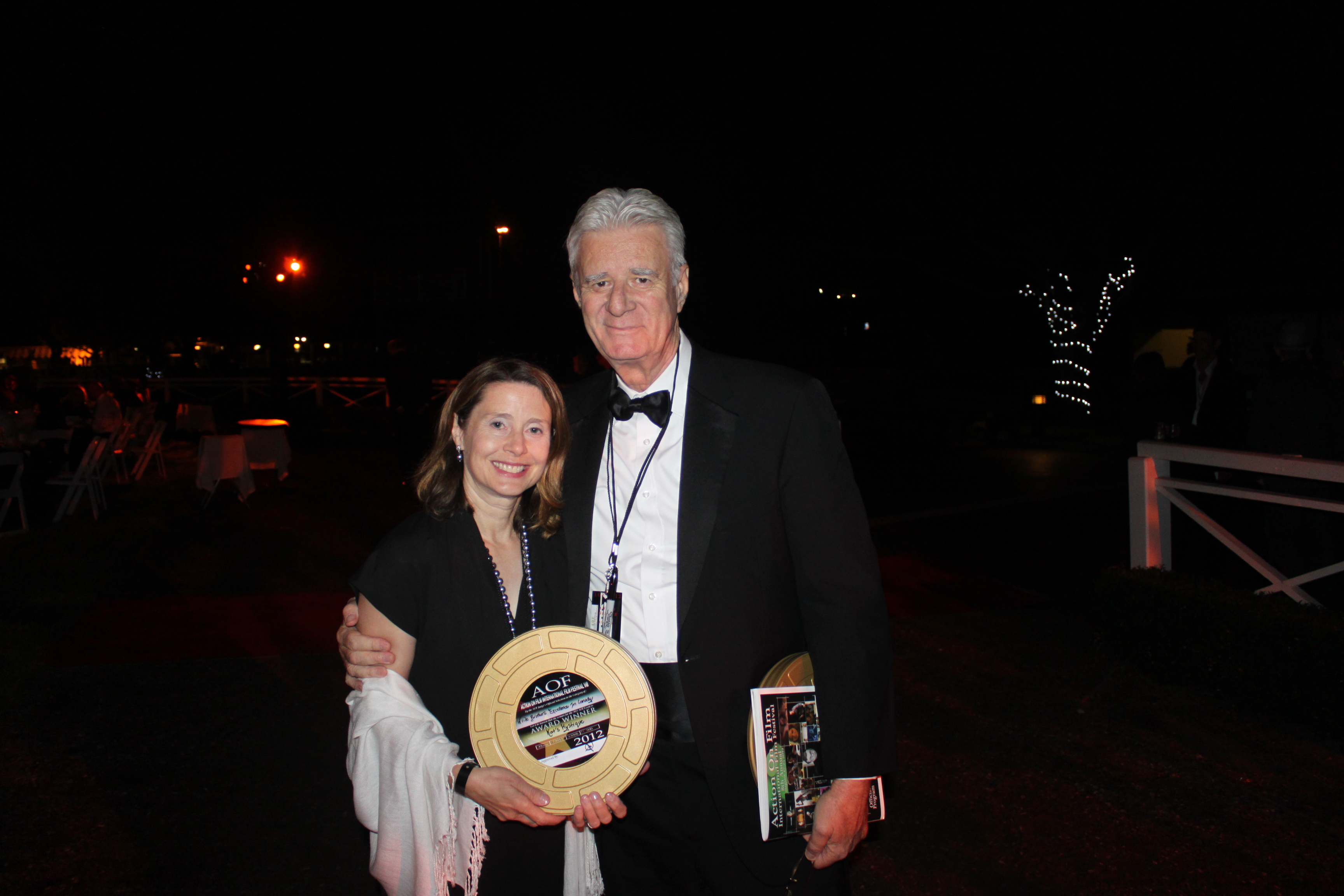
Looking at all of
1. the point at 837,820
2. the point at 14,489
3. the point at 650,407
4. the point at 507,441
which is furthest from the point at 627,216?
the point at 14,489

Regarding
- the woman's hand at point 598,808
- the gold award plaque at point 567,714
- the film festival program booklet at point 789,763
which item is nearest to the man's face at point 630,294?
the gold award plaque at point 567,714

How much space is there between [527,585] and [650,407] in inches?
19.5

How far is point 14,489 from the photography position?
812 centimetres

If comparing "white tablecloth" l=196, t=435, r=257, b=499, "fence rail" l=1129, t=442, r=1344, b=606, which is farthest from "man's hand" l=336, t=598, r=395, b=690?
"white tablecloth" l=196, t=435, r=257, b=499

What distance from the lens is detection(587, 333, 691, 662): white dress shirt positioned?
177 centimetres

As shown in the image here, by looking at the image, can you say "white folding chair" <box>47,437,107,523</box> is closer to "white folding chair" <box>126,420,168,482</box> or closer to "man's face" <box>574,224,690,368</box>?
"white folding chair" <box>126,420,168,482</box>

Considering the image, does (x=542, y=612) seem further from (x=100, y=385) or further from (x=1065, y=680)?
(x=100, y=385)

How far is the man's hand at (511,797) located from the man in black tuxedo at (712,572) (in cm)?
28

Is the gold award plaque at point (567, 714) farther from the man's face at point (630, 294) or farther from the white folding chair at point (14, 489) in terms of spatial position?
the white folding chair at point (14, 489)

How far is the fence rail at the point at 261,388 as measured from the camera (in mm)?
23844

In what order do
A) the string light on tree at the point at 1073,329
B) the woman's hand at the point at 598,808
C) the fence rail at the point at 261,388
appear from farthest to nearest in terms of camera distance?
the fence rail at the point at 261,388
the string light on tree at the point at 1073,329
the woman's hand at the point at 598,808

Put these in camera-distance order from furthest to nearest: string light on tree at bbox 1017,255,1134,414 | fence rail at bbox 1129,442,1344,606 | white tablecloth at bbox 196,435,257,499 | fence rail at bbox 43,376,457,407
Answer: fence rail at bbox 43,376,457,407
string light on tree at bbox 1017,255,1134,414
white tablecloth at bbox 196,435,257,499
fence rail at bbox 1129,442,1344,606

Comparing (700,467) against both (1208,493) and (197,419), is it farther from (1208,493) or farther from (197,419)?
(197,419)

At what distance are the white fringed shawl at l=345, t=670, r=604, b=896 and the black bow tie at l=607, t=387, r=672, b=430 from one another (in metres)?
0.74
